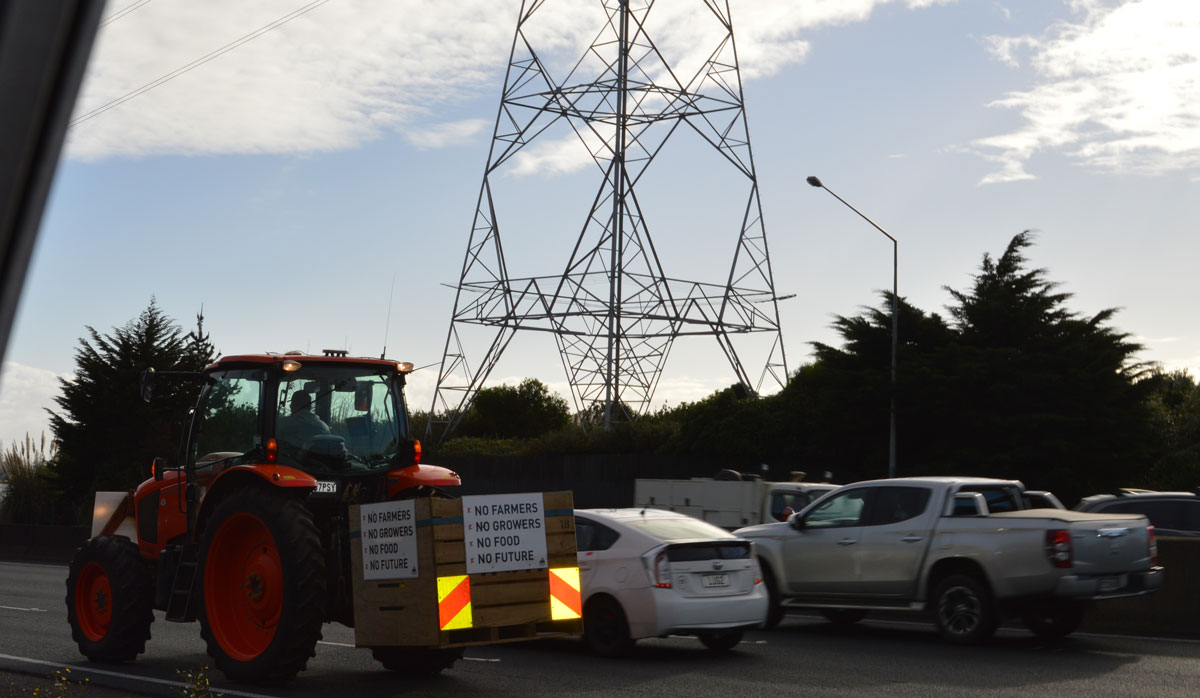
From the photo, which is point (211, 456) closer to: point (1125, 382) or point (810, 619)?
point (810, 619)

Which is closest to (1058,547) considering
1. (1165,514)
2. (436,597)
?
(1165,514)

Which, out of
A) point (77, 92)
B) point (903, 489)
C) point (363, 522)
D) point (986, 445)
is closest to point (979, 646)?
point (903, 489)

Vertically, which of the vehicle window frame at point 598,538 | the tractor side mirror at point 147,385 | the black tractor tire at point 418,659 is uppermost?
the tractor side mirror at point 147,385

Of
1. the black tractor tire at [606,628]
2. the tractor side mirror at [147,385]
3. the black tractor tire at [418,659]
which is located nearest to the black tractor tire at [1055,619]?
the black tractor tire at [606,628]

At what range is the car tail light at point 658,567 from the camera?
513 inches

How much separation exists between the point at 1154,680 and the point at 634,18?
31.3m

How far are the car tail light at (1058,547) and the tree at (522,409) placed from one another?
62.8 metres

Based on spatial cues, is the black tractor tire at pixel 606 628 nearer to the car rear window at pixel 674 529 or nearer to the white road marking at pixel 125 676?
the car rear window at pixel 674 529

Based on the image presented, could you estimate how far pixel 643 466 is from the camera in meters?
40.1

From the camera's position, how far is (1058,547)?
14094 mm

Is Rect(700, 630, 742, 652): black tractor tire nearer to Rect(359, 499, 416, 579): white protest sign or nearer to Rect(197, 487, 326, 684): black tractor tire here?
Rect(359, 499, 416, 579): white protest sign

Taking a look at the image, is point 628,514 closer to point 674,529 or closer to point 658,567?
point 674,529

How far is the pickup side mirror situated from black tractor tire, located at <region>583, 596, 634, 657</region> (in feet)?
13.9

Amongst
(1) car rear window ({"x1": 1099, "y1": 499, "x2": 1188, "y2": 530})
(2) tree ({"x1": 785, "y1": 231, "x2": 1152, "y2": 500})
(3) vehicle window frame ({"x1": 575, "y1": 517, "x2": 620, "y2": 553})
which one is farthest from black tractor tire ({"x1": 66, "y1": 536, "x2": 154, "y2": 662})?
(2) tree ({"x1": 785, "y1": 231, "x2": 1152, "y2": 500})
